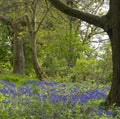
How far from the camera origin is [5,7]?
1426 centimetres

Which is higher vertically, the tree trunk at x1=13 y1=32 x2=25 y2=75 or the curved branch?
the curved branch

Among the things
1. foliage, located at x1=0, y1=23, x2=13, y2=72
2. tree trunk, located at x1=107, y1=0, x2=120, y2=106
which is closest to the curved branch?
tree trunk, located at x1=107, y1=0, x2=120, y2=106

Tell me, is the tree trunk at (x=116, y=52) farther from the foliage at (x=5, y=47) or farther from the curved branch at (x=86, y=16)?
the foliage at (x=5, y=47)

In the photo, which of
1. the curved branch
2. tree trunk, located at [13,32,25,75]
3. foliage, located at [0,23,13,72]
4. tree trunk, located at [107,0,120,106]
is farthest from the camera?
foliage, located at [0,23,13,72]

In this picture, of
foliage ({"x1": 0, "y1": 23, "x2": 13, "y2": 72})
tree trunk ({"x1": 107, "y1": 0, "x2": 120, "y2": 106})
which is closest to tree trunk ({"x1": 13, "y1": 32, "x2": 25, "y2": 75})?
foliage ({"x1": 0, "y1": 23, "x2": 13, "y2": 72})

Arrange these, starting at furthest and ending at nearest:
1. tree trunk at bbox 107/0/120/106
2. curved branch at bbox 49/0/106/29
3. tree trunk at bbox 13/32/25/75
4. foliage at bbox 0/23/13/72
Result: foliage at bbox 0/23/13/72, tree trunk at bbox 13/32/25/75, curved branch at bbox 49/0/106/29, tree trunk at bbox 107/0/120/106

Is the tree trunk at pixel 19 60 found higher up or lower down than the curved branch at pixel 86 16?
lower down

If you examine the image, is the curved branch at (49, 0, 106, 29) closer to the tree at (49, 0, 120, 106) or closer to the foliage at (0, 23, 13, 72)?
the tree at (49, 0, 120, 106)

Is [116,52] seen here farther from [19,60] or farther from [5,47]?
[5,47]

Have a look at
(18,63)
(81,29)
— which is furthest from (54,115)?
(81,29)

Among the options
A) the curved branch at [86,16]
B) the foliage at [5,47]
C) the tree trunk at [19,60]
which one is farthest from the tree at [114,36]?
the foliage at [5,47]

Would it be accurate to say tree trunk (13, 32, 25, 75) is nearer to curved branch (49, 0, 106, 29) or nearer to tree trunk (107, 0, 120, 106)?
curved branch (49, 0, 106, 29)

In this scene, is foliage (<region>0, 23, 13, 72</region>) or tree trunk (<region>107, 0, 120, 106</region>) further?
foliage (<region>0, 23, 13, 72</region>)

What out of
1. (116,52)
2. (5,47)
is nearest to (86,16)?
(116,52)
